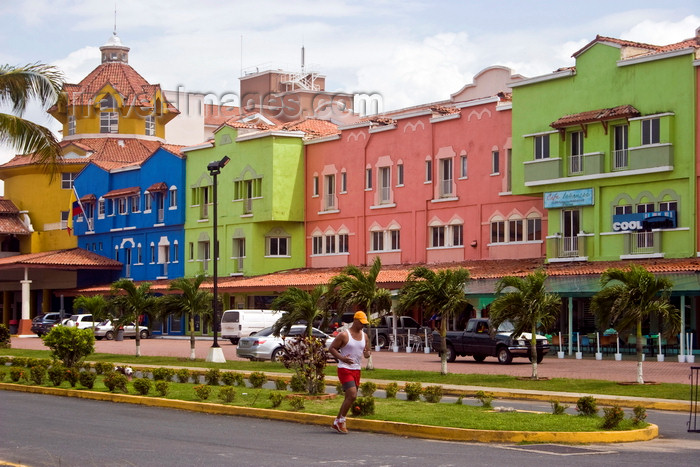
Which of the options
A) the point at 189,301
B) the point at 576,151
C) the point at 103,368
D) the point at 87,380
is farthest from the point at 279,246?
the point at 87,380

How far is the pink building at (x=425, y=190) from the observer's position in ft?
168

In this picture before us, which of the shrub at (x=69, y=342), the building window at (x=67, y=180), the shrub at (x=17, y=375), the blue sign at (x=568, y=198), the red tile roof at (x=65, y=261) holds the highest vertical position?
the building window at (x=67, y=180)

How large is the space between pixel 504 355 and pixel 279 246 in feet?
90.3

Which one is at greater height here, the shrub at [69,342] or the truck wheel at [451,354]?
the shrub at [69,342]

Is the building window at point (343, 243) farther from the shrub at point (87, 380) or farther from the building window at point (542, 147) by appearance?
the shrub at point (87, 380)

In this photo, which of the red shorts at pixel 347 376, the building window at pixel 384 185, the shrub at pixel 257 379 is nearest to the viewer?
the red shorts at pixel 347 376

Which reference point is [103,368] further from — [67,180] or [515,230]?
[67,180]

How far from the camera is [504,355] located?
126 feet

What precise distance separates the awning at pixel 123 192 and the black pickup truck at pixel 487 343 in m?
36.9

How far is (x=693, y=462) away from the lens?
14.2 metres

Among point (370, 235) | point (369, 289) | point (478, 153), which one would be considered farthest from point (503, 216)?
point (369, 289)

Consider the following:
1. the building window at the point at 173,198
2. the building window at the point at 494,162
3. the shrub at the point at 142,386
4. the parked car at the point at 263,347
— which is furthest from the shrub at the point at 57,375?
the building window at the point at 173,198

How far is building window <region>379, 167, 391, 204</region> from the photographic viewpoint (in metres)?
57.5

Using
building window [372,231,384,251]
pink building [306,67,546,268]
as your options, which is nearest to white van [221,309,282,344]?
building window [372,231,384,251]
